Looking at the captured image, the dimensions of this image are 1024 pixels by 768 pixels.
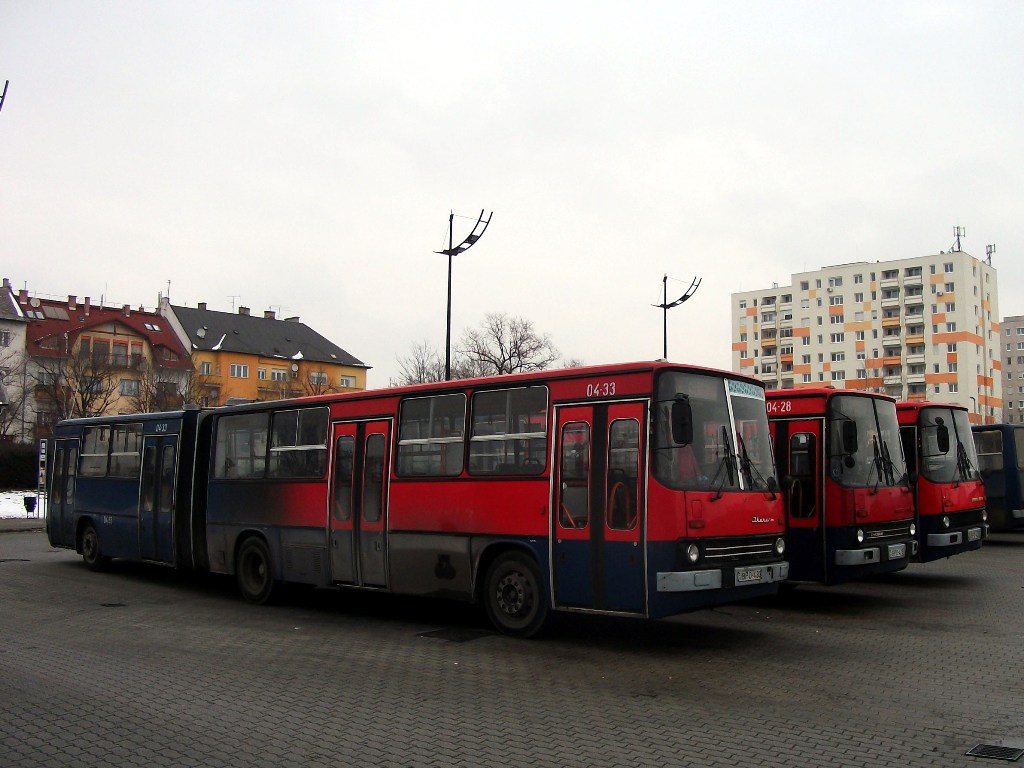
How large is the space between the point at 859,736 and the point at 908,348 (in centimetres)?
10768

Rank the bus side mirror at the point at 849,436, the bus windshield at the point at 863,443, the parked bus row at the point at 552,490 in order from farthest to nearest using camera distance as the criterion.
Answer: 1. the bus windshield at the point at 863,443
2. the bus side mirror at the point at 849,436
3. the parked bus row at the point at 552,490

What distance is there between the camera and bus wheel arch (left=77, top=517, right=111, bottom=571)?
18703mm

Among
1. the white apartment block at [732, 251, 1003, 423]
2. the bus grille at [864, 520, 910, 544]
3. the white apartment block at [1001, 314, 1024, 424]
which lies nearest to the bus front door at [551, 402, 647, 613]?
the bus grille at [864, 520, 910, 544]

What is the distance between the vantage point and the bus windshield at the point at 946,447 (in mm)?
16266

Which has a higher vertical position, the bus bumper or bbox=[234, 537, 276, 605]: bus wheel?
the bus bumper

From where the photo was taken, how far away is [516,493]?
428 inches

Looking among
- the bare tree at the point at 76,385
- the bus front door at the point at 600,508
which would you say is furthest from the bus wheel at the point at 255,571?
the bare tree at the point at 76,385

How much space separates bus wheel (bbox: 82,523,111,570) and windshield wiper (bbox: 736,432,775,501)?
44.5ft

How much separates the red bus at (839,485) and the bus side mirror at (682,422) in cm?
438

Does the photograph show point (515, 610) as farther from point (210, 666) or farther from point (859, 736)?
point (859, 736)

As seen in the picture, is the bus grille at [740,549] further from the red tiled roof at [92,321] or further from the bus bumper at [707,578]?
the red tiled roof at [92,321]

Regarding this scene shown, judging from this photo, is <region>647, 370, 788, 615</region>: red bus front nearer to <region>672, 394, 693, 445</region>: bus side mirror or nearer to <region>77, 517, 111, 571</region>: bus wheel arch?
<region>672, 394, 693, 445</region>: bus side mirror

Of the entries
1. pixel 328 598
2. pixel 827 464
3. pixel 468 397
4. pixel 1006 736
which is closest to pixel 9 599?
pixel 328 598

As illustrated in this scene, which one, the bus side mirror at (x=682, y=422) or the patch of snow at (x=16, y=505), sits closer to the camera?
the bus side mirror at (x=682, y=422)
